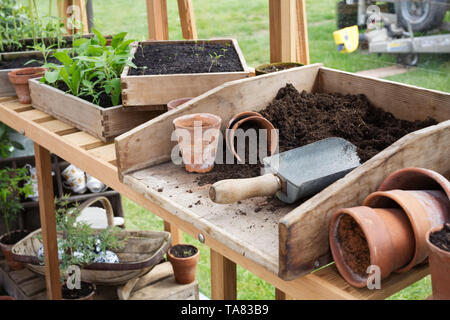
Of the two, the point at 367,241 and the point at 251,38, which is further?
the point at 251,38

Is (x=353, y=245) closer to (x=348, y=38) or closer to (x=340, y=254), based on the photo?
(x=340, y=254)

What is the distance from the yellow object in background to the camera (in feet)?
7.02

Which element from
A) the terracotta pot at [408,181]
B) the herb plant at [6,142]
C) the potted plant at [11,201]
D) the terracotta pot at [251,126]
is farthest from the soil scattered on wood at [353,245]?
the herb plant at [6,142]

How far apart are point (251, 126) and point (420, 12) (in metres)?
1.27

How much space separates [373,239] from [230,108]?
2.24ft

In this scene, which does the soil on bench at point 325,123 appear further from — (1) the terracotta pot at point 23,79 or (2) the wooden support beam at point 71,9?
(2) the wooden support beam at point 71,9

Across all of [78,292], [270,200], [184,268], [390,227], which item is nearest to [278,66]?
[270,200]

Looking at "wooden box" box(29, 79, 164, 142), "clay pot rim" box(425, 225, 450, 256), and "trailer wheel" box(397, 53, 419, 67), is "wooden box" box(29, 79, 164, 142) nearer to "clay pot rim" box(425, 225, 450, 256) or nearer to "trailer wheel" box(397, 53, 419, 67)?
"clay pot rim" box(425, 225, 450, 256)

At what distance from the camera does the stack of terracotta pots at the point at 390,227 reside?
832mm

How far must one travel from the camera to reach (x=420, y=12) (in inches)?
86.8

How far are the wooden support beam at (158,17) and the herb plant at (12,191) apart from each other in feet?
3.51

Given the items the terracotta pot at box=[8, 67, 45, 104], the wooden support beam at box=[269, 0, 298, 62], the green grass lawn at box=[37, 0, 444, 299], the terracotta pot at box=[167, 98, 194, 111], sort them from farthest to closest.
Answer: the green grass lawn at box=[37, 0, 444, 299]
the terracotta pot at box=[8, 67, 45, 104]
the wooden support beam at box=[269, 0, 298, 62]
the terracotta pot at box=[167, 98, 194, 111]

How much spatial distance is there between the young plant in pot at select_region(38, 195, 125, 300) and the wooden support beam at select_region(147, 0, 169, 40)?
0.89 metres

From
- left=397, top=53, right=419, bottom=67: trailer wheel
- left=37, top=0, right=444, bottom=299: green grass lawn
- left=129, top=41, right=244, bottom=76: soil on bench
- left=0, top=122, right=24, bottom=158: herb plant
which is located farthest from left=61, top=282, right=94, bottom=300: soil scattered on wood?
left=397, top=53, right=419, bottom=67: trailer wheel
